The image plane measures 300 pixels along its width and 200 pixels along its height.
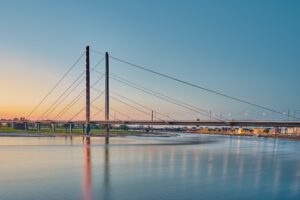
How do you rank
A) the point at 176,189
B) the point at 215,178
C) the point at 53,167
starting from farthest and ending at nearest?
the point at 53,167 → the point at 215,178 → the point at 176,189

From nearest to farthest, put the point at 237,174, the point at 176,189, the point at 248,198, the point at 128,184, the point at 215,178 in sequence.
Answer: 1. the point at 248,198
2. the point at 176,189
3. the point at 128,184
4. the point at 215,178
5. the point at 237,174

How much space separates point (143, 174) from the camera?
815 inches

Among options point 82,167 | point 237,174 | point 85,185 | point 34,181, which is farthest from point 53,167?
point 237,174

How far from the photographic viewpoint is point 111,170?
22.4 meters

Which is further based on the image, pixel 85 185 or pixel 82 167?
Result: pixel 82 167

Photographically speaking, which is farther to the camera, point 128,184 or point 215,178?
point 215,178

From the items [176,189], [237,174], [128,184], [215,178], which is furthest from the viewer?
[237,174]

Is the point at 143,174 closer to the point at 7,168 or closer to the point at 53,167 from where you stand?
the point at 53,167

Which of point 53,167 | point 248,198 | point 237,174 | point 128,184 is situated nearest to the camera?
point 248,198

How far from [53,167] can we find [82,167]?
6.89 feet

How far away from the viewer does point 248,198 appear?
14.4 metres

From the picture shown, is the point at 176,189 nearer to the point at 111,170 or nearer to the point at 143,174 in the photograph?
the point at 143,174

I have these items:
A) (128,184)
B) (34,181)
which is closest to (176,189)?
(128,184)

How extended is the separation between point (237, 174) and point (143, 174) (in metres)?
6.58
